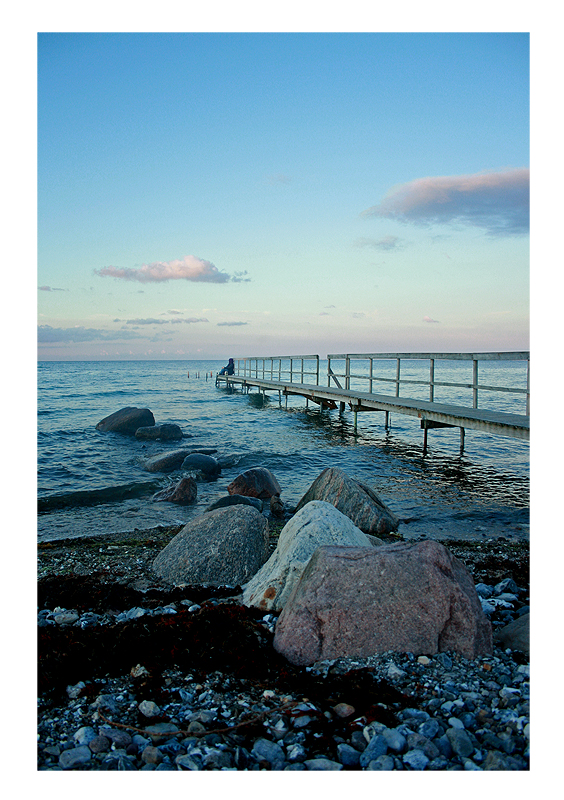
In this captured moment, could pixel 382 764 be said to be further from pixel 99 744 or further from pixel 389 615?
pixel 99 744

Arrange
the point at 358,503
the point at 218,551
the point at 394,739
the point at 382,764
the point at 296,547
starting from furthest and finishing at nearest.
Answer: the point at 358,503, the point at 218,551, the point at 296,547, the point at 394,739, the point at 382,764

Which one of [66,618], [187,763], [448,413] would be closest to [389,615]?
[187,763]

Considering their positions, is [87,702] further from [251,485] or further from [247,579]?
[251,485]

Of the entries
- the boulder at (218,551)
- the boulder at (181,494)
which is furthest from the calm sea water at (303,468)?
the boulder at (218,551)

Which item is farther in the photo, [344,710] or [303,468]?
[303,468]

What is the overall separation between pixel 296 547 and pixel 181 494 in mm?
5184

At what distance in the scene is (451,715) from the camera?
2174 millimetres

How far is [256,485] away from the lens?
8.47 meters

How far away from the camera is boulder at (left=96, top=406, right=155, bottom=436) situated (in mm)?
16266

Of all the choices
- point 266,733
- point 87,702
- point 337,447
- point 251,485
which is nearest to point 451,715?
point 266,733

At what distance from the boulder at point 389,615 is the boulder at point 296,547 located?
25.2 inches

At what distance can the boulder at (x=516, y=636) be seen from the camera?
277 cm

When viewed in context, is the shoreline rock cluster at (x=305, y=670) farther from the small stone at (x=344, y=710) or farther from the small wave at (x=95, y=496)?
the small wave at (x=95, y=496)
